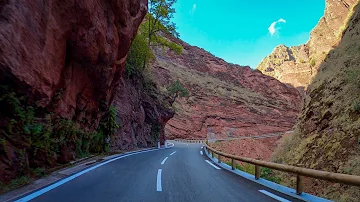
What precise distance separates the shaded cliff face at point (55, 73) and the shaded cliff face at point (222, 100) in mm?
31734

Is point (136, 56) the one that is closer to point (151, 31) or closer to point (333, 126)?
point (151, 31)

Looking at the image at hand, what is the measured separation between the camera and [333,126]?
364 inches

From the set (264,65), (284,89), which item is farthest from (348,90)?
(264,65)

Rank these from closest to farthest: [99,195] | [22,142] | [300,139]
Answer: [99,195], [22,142], [300,139]

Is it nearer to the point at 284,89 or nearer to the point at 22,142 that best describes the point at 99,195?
the point at 22,142

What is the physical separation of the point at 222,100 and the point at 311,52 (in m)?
38.2

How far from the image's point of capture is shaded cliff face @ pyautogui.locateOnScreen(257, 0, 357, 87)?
34.9 meters

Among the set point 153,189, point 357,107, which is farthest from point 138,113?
point 357,107

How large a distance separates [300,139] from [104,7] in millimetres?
10857

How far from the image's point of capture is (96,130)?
49.9 feet

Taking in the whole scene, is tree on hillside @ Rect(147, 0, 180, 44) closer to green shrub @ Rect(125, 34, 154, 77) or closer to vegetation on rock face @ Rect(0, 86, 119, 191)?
green shrub @ Rect(125, 34, 154, 77)

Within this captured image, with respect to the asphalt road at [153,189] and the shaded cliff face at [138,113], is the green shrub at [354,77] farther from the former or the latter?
the shaded cliff face at [138,113]

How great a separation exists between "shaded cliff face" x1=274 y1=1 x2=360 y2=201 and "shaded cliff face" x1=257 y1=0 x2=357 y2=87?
12.8ft

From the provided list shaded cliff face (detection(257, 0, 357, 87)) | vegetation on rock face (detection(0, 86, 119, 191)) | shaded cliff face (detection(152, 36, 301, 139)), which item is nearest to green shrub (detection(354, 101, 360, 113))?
shaded cliff face (detection(257, 0, 357, 87))
